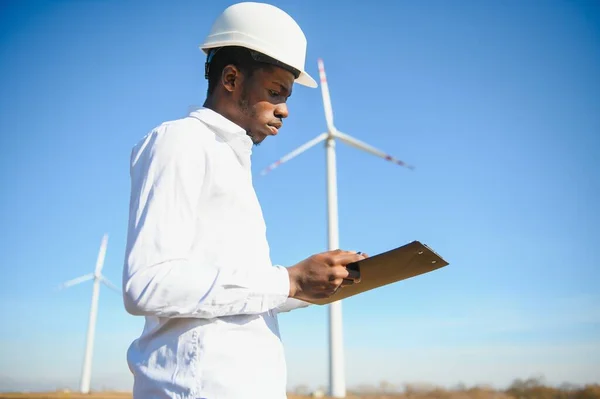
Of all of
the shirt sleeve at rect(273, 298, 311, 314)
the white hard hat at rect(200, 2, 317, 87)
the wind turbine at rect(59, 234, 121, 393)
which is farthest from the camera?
the wind turbine at rect(59, 234, 121, 393)

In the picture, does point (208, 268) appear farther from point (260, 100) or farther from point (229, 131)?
point (260, 100)

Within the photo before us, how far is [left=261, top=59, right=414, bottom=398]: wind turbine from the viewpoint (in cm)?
3378

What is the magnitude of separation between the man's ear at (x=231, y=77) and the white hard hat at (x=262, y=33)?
133 mm

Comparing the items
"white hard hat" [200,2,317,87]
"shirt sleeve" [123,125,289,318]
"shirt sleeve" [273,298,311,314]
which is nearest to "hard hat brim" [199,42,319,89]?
"white hard hat" [200,2,317,87]

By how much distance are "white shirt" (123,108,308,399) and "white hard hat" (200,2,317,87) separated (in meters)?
0.60

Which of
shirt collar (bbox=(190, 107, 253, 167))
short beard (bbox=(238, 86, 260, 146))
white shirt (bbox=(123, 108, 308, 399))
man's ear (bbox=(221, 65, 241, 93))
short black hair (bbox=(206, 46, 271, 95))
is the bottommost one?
white shirt (bbox=(123, 108, 308, 399))

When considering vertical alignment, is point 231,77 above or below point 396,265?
above

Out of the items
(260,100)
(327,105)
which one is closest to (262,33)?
(260,100)

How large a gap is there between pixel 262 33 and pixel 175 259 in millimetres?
1395

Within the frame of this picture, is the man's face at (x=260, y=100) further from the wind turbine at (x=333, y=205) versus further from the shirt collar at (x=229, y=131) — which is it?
the wind turbine at (x=333, y=205)

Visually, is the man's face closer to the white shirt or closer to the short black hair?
the short black hair

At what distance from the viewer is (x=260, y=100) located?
11.3 feet

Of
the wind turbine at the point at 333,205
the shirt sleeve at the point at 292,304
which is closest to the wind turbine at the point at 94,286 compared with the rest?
the wind turbine at the point at 333,205

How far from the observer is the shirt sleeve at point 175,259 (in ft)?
8.59
